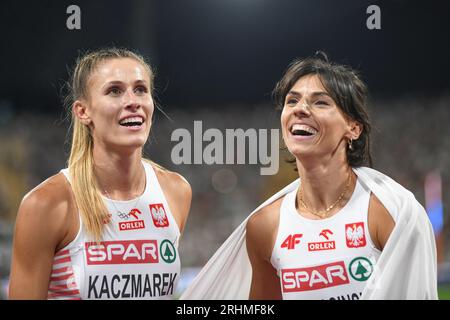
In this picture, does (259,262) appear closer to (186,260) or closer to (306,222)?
(306,222)

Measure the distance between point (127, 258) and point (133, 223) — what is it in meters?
0.13

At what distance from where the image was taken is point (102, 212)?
8.15 feet

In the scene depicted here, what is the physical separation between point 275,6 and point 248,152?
24.8 inches

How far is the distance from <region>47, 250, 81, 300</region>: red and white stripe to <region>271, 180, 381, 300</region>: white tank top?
0.75 meters

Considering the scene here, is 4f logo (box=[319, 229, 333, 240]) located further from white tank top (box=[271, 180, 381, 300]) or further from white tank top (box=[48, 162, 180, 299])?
white tank top (box=[48, 162, 180, 299])

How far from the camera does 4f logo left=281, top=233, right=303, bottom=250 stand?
254 centimetres

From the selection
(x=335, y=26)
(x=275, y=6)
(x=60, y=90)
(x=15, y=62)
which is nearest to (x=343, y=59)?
(x=335, y=26)

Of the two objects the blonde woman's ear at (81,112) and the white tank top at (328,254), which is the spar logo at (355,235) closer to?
the white tank top at (328,254)

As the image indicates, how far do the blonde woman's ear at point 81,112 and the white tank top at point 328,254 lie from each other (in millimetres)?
843

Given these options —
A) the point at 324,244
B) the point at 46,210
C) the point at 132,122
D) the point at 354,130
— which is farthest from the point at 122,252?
the point at 354,130

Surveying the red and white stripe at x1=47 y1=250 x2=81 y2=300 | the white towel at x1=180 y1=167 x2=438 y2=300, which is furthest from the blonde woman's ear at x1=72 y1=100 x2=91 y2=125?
the white towel at x1=180 y1=167 x2=438 y2=300

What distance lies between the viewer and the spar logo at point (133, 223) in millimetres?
2523

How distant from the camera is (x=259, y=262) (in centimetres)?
267
